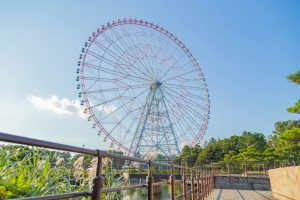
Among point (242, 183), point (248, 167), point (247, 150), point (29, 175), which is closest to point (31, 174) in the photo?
point (29, 175)

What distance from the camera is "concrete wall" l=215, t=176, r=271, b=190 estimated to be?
14.4 meters

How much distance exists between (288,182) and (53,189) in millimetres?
4491

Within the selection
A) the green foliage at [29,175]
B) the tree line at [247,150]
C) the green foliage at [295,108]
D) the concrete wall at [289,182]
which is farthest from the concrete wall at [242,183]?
the green foliage at [29,175]

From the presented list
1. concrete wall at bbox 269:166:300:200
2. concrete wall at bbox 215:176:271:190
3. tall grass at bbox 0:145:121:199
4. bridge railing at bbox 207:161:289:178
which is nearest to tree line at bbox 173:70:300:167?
bridge railing at bbox 207:161:289:178

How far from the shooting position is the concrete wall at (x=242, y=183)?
14.4 meters

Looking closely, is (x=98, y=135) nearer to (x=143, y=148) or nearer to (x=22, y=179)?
(x=143, y=148)

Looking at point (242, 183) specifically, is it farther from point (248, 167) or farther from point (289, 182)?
point (289, 182)

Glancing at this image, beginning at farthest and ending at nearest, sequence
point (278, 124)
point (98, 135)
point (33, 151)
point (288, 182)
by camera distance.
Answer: point (278, 124), point (98, 135), point (288, 182), point (33, 151)

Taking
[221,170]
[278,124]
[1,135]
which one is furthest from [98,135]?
[278,124]

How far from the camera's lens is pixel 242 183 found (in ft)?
48.4

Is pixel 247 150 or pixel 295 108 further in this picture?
pixel 247 150

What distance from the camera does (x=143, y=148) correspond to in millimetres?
15914

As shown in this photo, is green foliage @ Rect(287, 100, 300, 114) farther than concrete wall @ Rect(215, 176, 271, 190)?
No

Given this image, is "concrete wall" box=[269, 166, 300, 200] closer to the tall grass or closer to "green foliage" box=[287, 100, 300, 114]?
the tall grass
